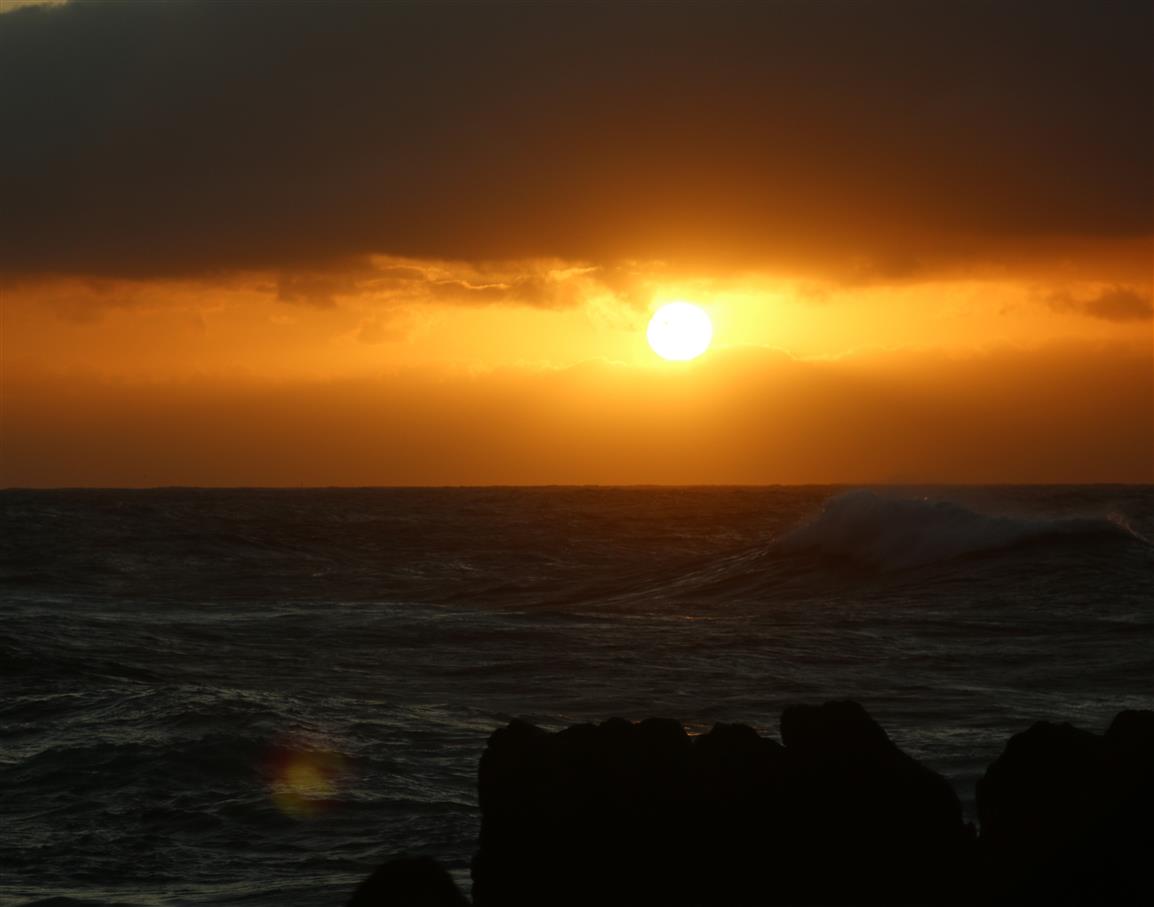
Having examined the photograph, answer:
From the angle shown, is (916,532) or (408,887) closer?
(408,887)

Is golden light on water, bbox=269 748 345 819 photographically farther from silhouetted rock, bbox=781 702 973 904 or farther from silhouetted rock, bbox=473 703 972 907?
silhouetted rock, bbox=781 702 973 904

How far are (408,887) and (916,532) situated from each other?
38.1 m

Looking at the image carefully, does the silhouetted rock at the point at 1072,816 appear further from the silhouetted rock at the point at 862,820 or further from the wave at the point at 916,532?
the wave at the point at 916,532

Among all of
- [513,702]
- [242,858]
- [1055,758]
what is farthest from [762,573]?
[1055,758]

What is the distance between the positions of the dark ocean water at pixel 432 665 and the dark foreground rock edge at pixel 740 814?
3262 mm

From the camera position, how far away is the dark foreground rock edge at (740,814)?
22.9ft

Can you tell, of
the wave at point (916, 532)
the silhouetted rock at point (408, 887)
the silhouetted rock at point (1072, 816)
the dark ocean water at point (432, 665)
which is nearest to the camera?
the silhouetted rock at point (408, 887)

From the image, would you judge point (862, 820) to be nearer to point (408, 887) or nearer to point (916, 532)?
point (408, 887)

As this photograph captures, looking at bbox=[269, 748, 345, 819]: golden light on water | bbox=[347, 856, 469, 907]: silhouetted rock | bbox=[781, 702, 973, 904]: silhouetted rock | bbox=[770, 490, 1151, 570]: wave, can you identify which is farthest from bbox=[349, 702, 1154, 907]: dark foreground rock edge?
bbox=[770, 490, 1151, 570]: wave

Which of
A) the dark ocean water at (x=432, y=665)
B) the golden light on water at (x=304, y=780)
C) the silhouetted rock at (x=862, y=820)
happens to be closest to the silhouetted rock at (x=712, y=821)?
the silhouetted rock at (x=862, y=820)

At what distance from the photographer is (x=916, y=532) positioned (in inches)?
1666

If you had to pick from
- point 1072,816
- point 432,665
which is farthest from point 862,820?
point 432,665

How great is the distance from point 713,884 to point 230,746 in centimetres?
902

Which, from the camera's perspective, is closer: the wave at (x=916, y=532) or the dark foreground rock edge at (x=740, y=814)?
the dark foreground rock edge at (x=740, y=814)
